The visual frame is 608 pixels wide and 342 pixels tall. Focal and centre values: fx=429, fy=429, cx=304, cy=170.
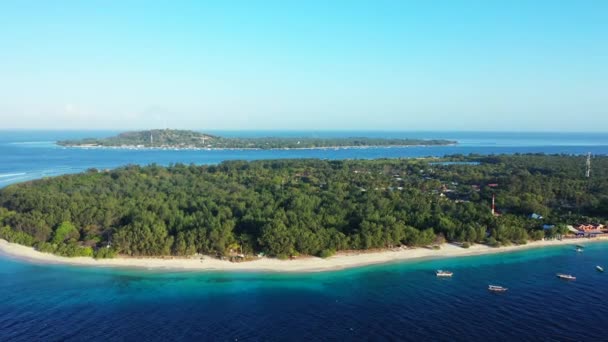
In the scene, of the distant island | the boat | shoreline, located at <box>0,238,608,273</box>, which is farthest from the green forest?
the distant island

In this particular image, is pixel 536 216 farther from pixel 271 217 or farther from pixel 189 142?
pixel 189 142

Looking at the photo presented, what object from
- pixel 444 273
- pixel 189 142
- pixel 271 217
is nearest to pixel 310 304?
pixel 444 273

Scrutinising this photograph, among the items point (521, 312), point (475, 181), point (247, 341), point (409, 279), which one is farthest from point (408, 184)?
point (247, 341)

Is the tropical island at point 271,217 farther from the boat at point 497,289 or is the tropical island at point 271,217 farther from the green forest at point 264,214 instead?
the boat at point 497,289

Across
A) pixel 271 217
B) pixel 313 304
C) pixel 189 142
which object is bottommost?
pixel 313 304

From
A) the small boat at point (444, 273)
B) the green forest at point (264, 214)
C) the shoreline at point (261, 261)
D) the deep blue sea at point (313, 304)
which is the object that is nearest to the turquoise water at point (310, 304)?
the deep blue sea at point (313, 304)

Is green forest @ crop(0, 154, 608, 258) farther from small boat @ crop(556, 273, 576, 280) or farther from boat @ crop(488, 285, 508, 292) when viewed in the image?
boat @ crop(488, 285, 508, 292)
